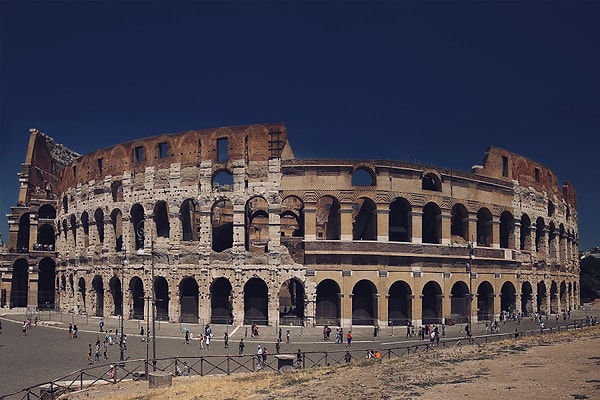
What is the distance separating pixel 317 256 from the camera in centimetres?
3897

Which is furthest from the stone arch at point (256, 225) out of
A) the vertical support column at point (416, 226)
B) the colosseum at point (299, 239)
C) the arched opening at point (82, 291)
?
the arched opening at point (82, 291)

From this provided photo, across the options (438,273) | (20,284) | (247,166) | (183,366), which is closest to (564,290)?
(438,273)

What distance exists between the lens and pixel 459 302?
140ft

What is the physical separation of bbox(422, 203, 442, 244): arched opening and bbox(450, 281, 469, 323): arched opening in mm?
4001

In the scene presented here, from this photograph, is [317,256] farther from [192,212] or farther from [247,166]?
[192,212]

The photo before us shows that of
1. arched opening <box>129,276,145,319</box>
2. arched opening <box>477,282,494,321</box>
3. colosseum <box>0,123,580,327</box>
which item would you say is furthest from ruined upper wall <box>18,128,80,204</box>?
arched opening <box>477,282,494,321</box>

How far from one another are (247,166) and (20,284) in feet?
111

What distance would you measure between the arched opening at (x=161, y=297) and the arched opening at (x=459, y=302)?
21594mm

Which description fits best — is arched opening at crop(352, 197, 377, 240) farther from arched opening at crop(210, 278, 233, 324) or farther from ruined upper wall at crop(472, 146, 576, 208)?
arched opening at crop(210, 278, 233, 324)

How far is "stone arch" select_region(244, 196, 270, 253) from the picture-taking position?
42975 millimetres

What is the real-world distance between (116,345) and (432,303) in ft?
75.1

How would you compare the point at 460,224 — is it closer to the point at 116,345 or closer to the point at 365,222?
the point at 365,222

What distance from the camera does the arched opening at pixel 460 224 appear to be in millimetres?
43344

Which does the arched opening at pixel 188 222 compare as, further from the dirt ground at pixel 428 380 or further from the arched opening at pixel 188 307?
the dirt ground at pixel 428 380
